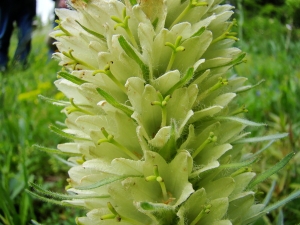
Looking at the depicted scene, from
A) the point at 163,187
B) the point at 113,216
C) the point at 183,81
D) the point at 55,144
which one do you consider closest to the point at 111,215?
the point at 113,216

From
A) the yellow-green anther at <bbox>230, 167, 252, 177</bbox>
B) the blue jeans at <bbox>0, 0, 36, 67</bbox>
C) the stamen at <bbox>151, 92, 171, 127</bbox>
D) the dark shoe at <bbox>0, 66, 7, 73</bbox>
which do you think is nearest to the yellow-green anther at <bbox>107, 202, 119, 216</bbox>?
the stamen at <bbox>151, 92, 171, 127</bbox>

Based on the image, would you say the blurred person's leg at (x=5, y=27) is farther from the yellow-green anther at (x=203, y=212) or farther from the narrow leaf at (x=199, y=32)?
the yellow-green anther at (x=203, y=212)

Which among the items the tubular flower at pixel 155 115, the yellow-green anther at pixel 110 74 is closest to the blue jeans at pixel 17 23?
the tubular flower at pixel 155 115

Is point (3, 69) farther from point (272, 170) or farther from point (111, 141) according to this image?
point (272, 170)

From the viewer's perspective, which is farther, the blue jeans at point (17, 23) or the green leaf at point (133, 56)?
the blue jeans at point (17, 23)

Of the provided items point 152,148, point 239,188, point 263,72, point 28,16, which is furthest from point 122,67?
point 263,72

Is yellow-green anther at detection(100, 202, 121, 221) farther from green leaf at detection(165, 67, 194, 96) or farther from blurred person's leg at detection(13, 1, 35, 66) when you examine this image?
blurred person's leg at detection(13, 1, 35, 66)
